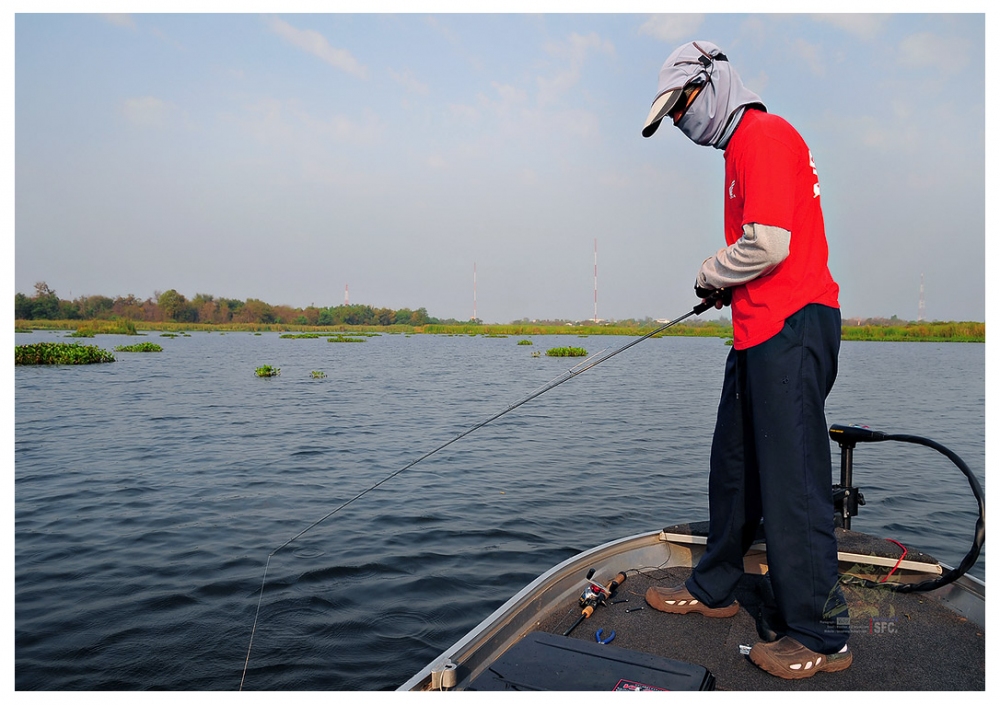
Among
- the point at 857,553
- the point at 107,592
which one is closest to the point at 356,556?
the point at 107,592

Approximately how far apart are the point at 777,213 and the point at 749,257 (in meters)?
0.19

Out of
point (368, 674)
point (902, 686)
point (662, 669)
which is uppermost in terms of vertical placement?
point (662, 669)

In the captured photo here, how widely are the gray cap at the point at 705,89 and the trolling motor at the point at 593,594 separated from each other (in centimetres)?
217

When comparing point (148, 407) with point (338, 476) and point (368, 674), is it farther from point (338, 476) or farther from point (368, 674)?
point (368, 674)

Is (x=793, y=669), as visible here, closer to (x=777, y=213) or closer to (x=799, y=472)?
(x=799, y=472)

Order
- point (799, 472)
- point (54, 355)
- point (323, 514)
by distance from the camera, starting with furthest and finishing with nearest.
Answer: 1. point (54, 355)
2. point (323, 514)
3. point (799, 472)

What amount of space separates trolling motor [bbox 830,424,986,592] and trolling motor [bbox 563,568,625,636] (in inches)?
54.2

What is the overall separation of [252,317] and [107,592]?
113176 millimetres

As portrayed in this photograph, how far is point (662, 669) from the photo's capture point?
2219 millimetres

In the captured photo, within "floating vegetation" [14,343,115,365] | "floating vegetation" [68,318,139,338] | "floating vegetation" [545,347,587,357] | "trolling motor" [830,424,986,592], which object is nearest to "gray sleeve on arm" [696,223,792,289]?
"trolling motor" [830,424,986,592]

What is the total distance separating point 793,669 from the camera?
8.23 ft

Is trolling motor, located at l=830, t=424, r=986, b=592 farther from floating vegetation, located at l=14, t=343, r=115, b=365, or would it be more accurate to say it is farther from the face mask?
floating vegetation, located at l=14, t=343, r=115, b=365

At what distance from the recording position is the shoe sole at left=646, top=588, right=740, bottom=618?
306cm

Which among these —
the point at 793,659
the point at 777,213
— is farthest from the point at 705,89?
the point at 793,659
